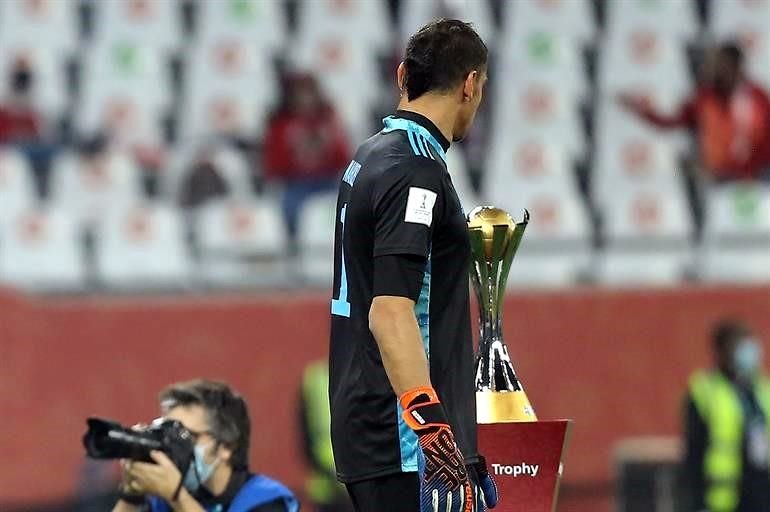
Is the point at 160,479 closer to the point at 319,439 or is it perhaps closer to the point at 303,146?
the point at 319,439

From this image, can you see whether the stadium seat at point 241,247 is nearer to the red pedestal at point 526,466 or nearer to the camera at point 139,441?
the camera at point 139,441

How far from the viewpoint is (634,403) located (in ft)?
32.9

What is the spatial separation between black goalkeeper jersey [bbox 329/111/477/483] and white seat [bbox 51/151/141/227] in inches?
247

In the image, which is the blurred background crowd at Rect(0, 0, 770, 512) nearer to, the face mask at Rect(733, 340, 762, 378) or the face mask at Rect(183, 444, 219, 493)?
the face mask at Rect(733, 340, 762, 378)

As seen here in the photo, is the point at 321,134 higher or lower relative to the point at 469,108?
lower

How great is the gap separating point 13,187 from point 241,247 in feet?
4.00

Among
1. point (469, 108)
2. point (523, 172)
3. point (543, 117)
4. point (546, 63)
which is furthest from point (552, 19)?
point (469, 108)

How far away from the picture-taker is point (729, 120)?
10500mm

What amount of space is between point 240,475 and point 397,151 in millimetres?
1330

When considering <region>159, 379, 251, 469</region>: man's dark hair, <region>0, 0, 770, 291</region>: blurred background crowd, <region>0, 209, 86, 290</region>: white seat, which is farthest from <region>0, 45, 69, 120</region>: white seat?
<region>159, 379, 251, 469</region>: man's dark hair

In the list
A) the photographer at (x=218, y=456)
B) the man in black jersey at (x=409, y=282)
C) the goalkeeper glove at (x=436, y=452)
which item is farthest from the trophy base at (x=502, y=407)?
the photographer at (x=218, y=456)

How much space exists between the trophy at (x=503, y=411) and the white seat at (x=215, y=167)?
5.82 meters

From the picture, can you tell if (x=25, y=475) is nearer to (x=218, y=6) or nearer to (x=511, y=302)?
(x=511, y=302)

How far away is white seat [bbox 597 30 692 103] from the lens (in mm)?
11250
